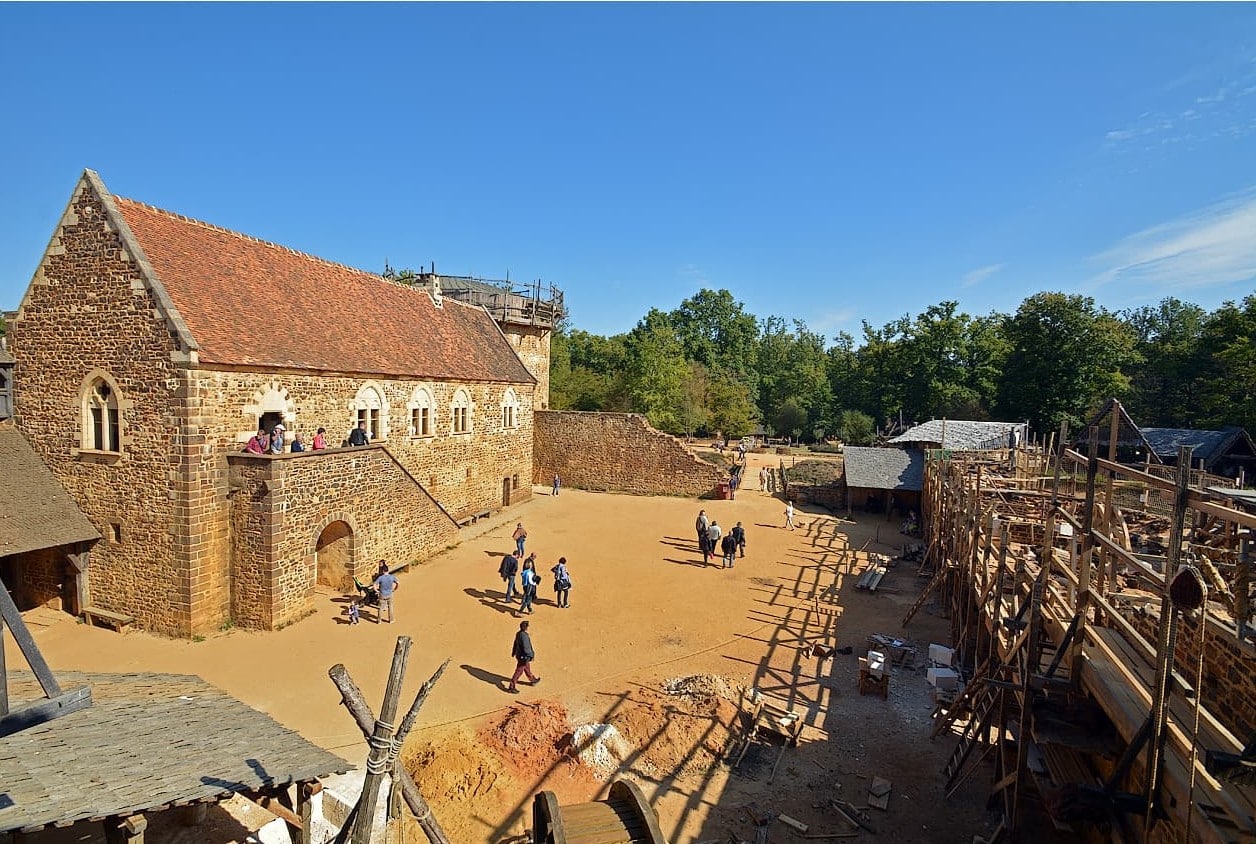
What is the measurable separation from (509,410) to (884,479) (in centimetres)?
1636

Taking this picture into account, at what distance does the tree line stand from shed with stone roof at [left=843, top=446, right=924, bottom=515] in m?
14.3

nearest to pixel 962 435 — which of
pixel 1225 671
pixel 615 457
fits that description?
pixel 615 457

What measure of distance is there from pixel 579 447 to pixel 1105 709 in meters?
26.4

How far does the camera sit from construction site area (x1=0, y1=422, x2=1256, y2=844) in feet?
16.8

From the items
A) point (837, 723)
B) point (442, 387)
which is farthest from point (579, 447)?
point (837, 723)

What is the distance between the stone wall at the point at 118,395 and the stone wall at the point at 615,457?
19810mm

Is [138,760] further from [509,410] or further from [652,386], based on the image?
[652,386]

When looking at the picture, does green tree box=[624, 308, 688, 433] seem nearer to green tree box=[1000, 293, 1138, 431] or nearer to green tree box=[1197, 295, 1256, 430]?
green tree box=[1000, 293, 1138, 431]

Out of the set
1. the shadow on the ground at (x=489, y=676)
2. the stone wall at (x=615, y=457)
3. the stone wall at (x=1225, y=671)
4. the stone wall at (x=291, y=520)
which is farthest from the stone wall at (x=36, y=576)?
the stone wall at (x=615, y=457)

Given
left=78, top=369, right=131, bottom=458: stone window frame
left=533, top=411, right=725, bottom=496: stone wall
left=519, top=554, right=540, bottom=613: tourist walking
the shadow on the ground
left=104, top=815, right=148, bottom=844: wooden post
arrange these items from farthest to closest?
1. left=533, top=411, right=725, bottom=496: stone wall
2. left=519, top=554, right=540, bottom=613: tourist walking
3. left=78, top=369, right=131, bottom=458: stone window frame
4. the shadow on the ground
5. left=104, top=815, right=148, bottom=844: wooden post

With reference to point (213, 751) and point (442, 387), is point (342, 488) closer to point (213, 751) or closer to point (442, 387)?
point (442, 387)

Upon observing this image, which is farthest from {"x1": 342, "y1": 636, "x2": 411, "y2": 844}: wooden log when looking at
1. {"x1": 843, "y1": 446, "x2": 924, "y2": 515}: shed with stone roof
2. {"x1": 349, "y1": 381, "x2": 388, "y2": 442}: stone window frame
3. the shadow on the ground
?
{"x1": 843, "y1": 446, "x2": 924, "y2": 515}: shed with stone roof

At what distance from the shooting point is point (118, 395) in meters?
12.9

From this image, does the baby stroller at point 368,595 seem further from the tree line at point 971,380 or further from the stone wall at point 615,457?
the tree line at point 971,380
